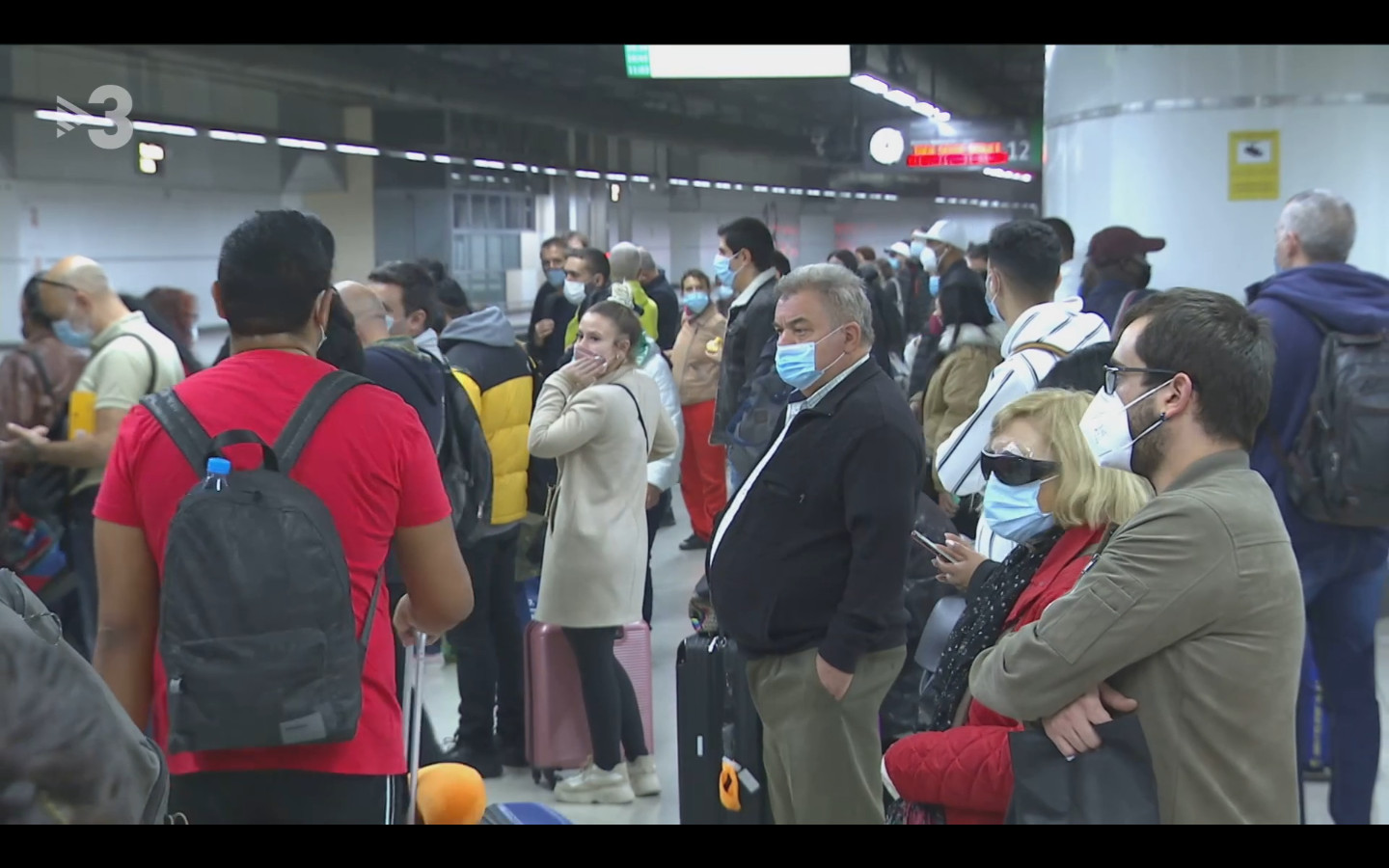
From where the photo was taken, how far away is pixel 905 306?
12.2 meters

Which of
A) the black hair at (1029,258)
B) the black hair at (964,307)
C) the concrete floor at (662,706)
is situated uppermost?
the black hair at (1029,258)

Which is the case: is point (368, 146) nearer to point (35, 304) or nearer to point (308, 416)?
point (35, 304)

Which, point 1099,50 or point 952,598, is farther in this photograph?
point 1099,50

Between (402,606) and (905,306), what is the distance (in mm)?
10236

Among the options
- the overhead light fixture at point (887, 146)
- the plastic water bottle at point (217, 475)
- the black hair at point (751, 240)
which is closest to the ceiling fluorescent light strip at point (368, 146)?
the overhead light fixture at point (887, 146)

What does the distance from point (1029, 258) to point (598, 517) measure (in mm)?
1598

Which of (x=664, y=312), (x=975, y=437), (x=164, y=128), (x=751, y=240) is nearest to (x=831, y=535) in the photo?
(x=975, y=437)

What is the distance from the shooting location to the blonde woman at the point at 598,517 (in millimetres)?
4273

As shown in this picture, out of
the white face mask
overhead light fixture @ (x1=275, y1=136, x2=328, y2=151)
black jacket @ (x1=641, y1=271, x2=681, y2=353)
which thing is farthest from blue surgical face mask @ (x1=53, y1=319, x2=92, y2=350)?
overhead light fixture @ (x1=275, y1=136, x2=328, y2=151)

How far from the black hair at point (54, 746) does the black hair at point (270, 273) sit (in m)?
1.01

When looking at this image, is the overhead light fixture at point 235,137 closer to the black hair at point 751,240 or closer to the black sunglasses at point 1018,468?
the black hair at point 751,240
